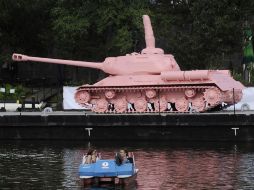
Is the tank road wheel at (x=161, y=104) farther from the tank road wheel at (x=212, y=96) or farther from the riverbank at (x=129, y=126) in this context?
the tank road wheel at (x=212, y=96)

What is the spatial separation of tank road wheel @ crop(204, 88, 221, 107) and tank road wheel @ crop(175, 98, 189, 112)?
4.58ft

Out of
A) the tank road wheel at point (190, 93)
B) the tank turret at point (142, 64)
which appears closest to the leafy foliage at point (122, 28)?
the tank turret at point (142, 64)

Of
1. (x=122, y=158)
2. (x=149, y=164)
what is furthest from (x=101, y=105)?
(x=122, y=158)

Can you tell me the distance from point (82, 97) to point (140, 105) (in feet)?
11.6

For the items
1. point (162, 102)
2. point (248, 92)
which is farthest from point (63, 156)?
point (248, 92)

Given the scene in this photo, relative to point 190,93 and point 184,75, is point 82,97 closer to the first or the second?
point 184,75

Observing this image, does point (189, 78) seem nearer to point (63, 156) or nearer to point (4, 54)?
point (63, 156)

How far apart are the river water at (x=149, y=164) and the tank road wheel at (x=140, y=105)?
451cm

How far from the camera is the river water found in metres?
31.1

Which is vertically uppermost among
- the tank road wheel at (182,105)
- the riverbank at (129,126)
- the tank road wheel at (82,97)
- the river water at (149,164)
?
the tank road wheel at (82,97)

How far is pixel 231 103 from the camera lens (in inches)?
1949

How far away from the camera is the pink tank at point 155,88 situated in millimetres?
47594

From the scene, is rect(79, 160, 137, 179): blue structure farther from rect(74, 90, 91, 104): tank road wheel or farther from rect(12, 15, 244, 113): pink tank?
rect(74, 90, 91, 104): tank road wheel

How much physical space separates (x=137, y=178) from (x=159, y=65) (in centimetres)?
1833
